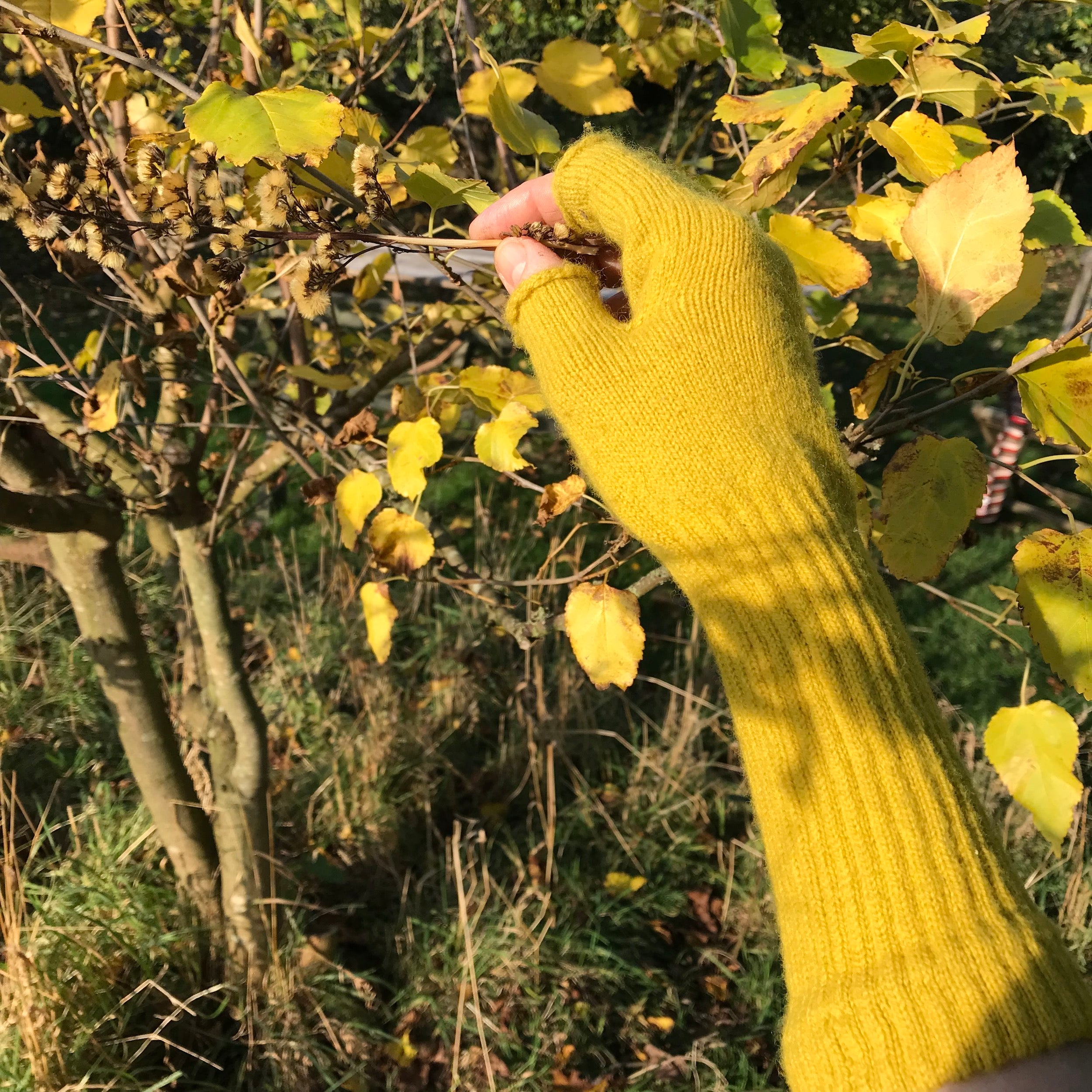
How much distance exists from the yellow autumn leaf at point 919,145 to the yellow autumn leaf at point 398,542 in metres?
0.64

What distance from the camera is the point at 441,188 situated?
28.5 inches

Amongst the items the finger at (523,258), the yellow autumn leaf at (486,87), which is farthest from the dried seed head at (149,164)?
the yellow autumn leaf at (486,87)

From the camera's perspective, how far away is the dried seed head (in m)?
0.72

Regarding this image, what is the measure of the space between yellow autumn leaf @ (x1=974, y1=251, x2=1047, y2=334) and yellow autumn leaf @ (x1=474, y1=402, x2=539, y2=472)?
1.51 feet

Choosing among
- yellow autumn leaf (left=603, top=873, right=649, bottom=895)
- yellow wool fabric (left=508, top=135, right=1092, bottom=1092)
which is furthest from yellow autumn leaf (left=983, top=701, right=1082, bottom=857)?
yellow autumn leaf (left=603, top=873, right=649, bottom=895)

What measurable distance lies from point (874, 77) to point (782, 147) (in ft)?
0.48

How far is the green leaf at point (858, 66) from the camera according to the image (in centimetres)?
74

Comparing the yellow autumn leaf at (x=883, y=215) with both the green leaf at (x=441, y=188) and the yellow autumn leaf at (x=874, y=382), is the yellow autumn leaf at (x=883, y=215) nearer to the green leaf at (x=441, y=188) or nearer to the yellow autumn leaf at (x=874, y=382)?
the yellow autumn leaf at (x=874, y=382)

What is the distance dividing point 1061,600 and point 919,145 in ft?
1.47

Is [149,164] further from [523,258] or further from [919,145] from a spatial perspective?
[919,145]

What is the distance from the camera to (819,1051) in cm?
66

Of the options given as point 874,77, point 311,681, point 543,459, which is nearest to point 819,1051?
point 874,77

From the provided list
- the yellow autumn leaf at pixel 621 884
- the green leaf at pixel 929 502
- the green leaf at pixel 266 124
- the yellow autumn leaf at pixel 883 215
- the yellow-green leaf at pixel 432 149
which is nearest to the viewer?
the green leaf at pixel 266 124

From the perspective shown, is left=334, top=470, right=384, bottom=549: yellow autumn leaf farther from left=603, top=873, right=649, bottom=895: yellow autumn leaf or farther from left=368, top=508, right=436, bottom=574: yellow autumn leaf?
left=603, top=873, right=649, bottom=895: yellow autumn leaf
